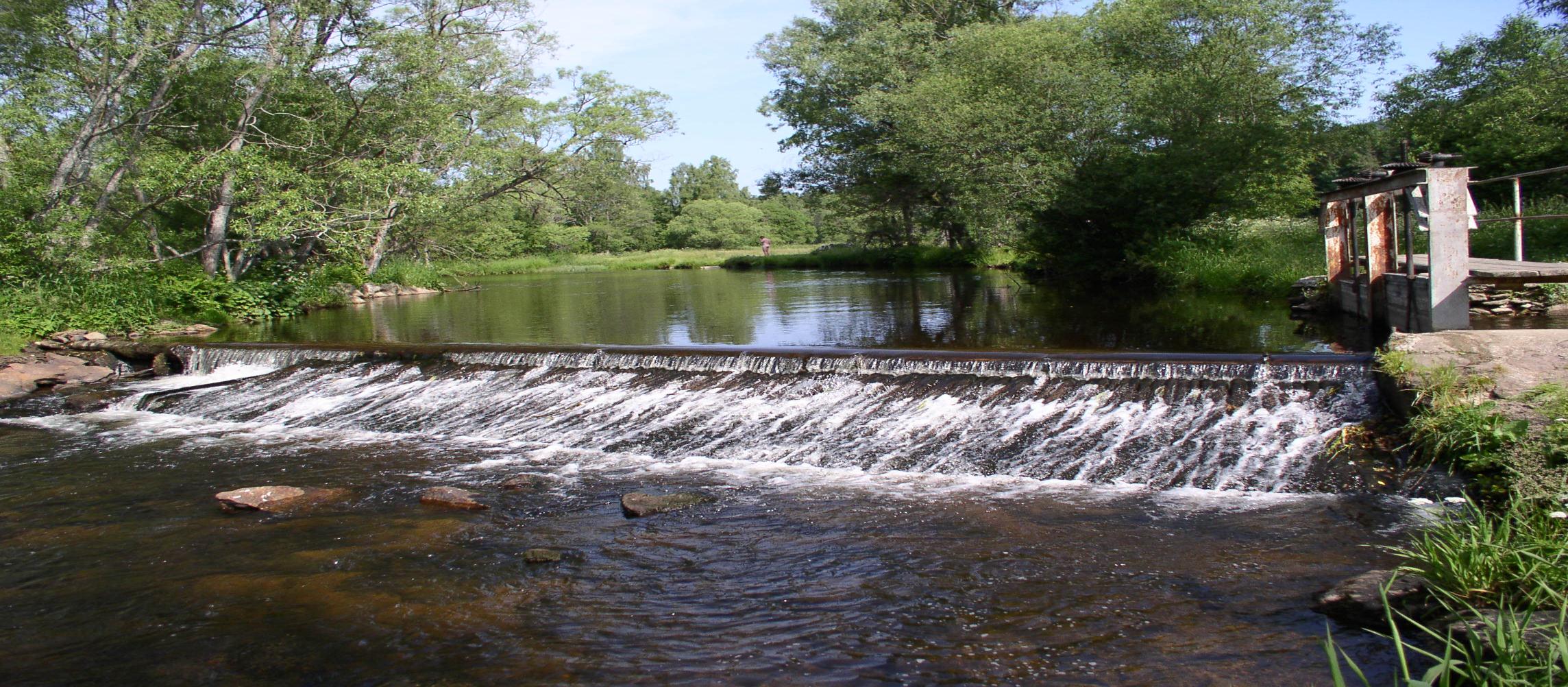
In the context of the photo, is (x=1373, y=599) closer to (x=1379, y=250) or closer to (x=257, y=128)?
(x=1379, y=250)

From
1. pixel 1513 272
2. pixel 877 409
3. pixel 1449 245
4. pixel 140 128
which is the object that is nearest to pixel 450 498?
pixel 877 409

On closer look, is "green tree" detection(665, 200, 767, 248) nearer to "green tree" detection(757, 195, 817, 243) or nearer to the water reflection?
"green tree" detection(757, 195, 817, 243)

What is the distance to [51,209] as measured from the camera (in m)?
17.0

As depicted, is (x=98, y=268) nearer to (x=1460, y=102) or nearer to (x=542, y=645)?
(x=542, y=645)

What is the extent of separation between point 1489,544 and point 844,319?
1279 centimetres

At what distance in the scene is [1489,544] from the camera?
4082 millimetres

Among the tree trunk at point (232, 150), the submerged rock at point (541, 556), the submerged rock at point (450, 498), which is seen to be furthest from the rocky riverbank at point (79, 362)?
the submerged rock at point (541, 556)

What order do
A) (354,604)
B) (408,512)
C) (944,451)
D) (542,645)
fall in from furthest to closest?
(944,451) → (408,512) → (354,604) → (542,645)

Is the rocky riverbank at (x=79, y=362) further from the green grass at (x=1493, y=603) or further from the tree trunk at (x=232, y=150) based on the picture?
the green grass at (x=1493, y=603)

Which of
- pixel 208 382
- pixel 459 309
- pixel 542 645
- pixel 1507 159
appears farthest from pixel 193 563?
pixel 1507 159

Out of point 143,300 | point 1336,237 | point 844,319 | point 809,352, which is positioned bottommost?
point 809,352

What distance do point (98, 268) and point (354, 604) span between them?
1730 centimetres

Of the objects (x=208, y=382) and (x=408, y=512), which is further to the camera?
(x=208, y=382)

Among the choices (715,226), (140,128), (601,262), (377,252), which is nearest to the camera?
(140,128)
